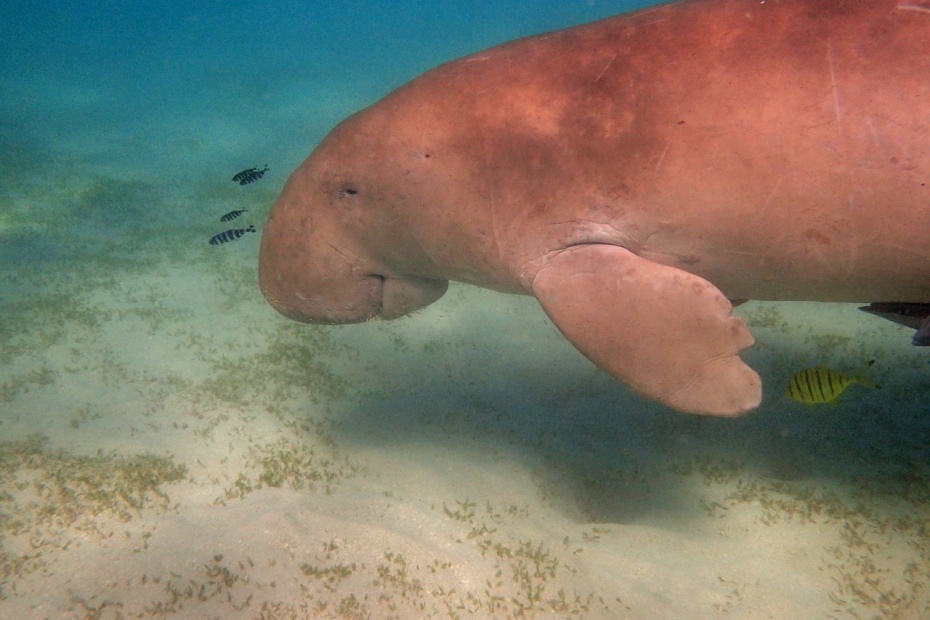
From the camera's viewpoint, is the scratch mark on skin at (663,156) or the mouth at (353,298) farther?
the mouth at (353,298)

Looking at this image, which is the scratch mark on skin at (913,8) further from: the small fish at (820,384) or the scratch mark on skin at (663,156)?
the small fish at (820,384)

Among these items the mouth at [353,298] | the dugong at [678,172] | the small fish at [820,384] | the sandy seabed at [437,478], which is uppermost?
the dugong at [678,172]

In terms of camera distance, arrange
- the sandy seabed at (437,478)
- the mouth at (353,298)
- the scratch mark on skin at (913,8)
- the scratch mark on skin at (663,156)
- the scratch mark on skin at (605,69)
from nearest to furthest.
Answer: the scratch mark on skin at (913,8) → the scratch mark on skin at (663,156) → the scratch mark on skin at (605,69) → the sandy seabed at (437,478) → the mouth at (353,298)

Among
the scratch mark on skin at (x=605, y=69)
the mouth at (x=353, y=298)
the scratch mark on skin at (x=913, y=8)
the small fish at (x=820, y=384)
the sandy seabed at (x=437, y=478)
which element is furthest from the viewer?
the mouth at (x=353, y=298)

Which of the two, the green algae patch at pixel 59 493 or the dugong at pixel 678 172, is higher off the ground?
Result: the dugong at pixel 678 172

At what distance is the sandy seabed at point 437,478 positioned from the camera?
3.22 metres

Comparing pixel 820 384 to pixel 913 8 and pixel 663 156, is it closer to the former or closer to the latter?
pixel 663 156

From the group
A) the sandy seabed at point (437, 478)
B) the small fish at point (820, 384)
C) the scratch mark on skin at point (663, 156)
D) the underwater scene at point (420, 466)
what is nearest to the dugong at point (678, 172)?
the scratch mark on skin at point (663, 156)

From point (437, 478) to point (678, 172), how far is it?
3116mm

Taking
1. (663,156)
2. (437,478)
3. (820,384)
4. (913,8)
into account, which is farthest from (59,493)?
(913,8)

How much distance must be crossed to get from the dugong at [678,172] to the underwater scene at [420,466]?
142 centimetres

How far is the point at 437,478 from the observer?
14.7ft

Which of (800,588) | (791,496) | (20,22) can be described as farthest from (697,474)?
(20,22)

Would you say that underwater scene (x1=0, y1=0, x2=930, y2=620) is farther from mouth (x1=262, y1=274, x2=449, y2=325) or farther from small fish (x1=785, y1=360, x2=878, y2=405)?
mouth (x1=262, y1=274, x2=449, y2=325)
